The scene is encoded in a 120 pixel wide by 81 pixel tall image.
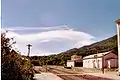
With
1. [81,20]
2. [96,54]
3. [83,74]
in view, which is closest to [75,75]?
[83,74]

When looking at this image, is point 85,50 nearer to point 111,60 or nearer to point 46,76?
point 111,60

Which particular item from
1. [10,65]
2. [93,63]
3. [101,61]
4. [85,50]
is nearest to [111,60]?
[101,61]

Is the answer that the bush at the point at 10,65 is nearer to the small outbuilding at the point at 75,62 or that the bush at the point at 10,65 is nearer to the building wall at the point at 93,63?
the small outbuilding at the point at 75,62

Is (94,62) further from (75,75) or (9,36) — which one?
A: (9,36)

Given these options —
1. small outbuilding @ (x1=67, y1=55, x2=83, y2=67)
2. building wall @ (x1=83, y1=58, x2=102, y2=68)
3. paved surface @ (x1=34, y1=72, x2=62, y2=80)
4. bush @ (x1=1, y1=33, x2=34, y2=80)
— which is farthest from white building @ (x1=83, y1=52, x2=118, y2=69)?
bush @ (x1=1, y1=33, x2=34, y2=80)

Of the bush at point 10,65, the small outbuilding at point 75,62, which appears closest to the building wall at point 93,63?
the small outbuilding at point 75,62
